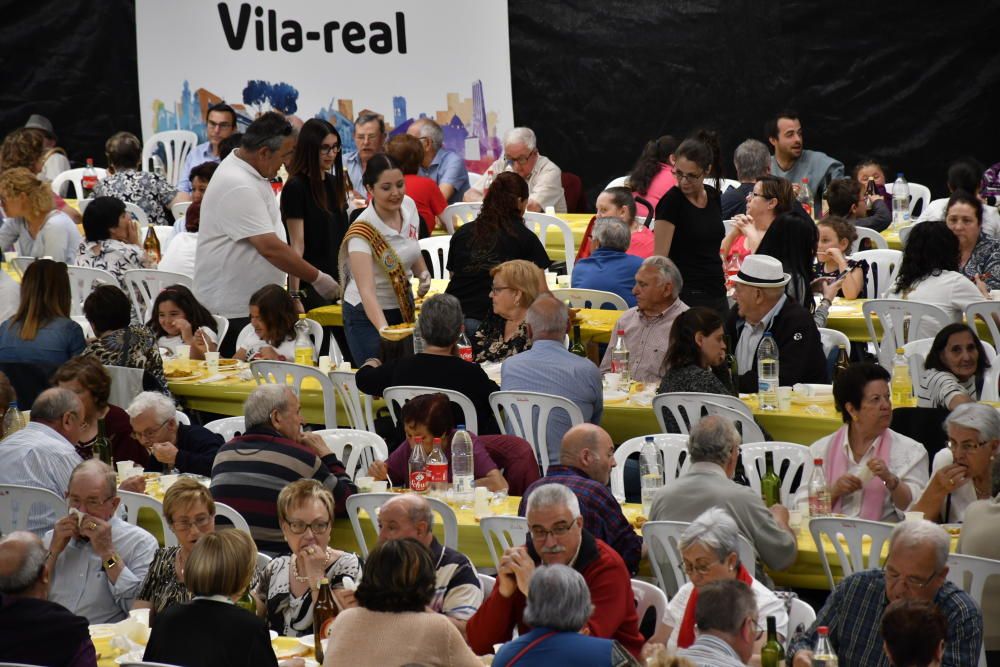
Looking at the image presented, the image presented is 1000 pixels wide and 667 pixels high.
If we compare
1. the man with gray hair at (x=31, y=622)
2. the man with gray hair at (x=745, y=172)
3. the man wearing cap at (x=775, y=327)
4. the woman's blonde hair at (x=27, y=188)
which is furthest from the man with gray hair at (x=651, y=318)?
the woman's blonde hair at (x=27, y=188)

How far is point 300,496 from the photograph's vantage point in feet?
17.4

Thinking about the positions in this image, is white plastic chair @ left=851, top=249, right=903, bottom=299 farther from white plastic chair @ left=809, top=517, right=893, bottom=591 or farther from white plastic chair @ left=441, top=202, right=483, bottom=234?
white plastic chair @ left=809, top=517, right=893, bottom=591

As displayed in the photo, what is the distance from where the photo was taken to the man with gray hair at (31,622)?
4.68 metres

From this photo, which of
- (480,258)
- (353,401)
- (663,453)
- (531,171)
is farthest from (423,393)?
(531,171)

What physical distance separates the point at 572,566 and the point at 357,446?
85.6 inches

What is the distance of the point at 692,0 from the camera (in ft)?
47.0

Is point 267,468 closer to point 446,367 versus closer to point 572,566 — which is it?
point 446,367

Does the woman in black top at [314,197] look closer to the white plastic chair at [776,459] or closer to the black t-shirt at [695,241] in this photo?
the black t-shirt at [695,241]

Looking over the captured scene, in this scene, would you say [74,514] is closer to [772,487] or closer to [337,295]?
[772,487]

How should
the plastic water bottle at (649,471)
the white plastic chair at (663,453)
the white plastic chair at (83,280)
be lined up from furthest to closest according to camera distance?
the white plastic chair at (83,280), the white plastic chair at (663,453), the plastic water bottle at (649,471)

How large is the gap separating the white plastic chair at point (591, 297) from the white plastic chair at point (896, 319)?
136cm

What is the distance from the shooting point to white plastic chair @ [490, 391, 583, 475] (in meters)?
6.97

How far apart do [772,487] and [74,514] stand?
2523 millimetres

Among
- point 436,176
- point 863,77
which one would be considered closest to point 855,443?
point 436,176
